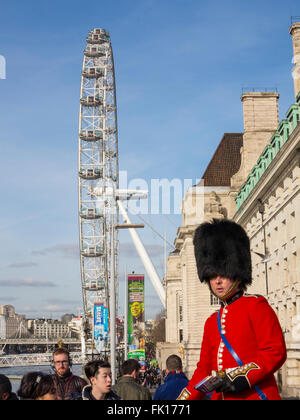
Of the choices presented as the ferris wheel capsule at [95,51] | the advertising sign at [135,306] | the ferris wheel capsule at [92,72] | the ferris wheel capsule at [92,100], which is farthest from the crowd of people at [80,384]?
the ferris wheel capsule at [95,51]

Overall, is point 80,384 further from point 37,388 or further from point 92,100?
point 92,100

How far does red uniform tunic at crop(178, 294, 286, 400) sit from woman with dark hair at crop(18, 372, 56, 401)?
1357 millimetres

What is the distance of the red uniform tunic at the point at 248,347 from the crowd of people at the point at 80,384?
1414 millimetres

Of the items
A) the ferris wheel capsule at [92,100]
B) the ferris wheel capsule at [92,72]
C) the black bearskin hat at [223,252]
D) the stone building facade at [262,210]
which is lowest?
the black bearskin hat at [223,252]

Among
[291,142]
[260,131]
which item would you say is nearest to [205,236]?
[291,142]

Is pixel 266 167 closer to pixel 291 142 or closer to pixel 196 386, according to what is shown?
pixel 291 142

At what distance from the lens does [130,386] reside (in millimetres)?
8797

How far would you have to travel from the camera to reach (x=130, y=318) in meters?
37.3

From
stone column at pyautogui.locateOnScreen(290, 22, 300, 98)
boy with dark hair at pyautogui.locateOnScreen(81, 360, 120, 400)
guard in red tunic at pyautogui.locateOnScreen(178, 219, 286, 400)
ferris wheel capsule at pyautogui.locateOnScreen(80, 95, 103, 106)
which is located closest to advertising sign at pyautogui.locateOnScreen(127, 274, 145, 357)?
stone column at pyautogui.locateOnScreen(290, 22, 300, 98)

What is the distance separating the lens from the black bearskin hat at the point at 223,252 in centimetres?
515

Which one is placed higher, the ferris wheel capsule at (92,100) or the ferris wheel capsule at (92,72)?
the ferris wheel capsule at (92,72)

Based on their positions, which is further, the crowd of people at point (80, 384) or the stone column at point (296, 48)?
the stone column at point (296, 48)

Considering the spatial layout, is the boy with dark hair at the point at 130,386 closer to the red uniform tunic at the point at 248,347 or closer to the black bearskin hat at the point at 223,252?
the black bearskin hat at the point at 223,252

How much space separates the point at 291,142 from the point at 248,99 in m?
25.6
